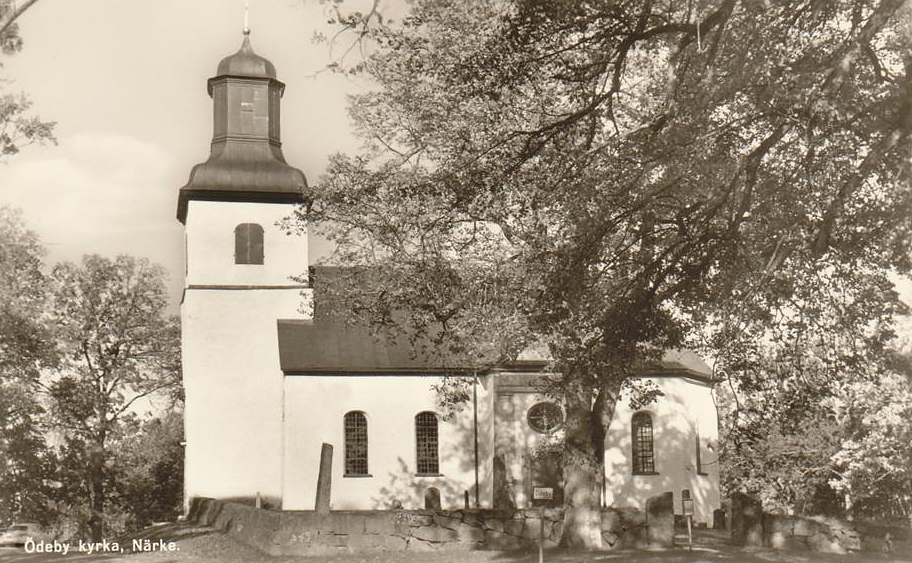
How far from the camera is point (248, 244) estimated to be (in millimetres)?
35156

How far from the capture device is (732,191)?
11.1 meters

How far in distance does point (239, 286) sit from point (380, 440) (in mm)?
7051

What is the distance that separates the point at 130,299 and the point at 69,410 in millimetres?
5323

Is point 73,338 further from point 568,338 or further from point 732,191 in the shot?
point 732,191

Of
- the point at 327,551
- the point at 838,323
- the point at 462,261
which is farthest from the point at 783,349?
the point at 327,551

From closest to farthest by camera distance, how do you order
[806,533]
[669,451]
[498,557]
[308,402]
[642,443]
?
[498,557] → [806,533] → [308,402] → [669,451] → [642,443]

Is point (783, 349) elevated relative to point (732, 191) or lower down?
lower down

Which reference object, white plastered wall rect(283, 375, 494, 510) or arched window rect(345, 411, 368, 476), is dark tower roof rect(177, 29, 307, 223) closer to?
white plastered wall rect(283, 375, 494, 510)

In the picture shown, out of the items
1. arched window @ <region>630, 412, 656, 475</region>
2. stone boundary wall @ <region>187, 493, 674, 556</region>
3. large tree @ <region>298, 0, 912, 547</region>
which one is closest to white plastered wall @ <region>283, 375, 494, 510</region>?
arched window @ <region>630, 412, 656, 475</region>

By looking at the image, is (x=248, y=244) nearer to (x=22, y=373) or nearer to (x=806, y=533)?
(x=22, y=373)

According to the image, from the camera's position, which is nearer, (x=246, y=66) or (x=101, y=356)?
(x=246, y=66)

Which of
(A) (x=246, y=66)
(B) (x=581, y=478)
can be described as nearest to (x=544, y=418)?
(B) (x=581, y=478)

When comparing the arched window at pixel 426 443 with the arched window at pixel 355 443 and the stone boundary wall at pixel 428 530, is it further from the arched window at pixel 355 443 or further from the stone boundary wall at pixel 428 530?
the stone boundary wall at pixel 428 530

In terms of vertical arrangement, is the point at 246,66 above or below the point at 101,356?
above
